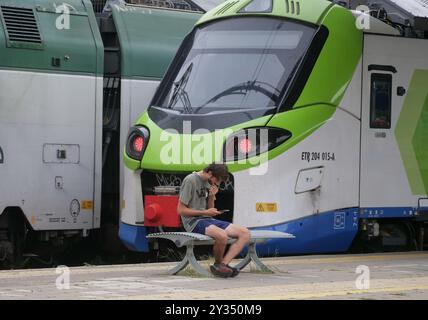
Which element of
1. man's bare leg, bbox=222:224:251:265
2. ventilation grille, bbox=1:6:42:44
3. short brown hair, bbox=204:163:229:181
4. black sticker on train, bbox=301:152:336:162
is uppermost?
ventilation grille, bbox=1:6:42:44

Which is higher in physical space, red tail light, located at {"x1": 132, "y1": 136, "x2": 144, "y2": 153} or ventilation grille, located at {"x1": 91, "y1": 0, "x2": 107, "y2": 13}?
ventilation grille, located at {"x1": 91, "y1": 0, "x2": 107, "y2": 13}

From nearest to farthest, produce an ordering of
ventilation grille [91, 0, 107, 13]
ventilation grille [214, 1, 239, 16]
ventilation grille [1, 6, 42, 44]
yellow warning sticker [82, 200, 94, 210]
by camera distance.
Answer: ventilation grille [214, 1, 239, 16] → ventilation grille [1, 6, 42, 44] → yellow warning sticker [82, 200, 94, 210] → ventilation grille [91, 0, 107, 13]

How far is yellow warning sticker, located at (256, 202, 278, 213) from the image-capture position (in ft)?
46.0

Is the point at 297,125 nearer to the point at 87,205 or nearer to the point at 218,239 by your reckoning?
the point at 218,239

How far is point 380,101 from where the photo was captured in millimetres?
15234

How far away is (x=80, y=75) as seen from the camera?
1609 centimetres

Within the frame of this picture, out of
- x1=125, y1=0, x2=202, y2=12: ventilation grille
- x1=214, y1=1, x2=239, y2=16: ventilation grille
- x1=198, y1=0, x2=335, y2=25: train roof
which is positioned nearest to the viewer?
x1=198, y1=0, x2=335, y2=25: train roof

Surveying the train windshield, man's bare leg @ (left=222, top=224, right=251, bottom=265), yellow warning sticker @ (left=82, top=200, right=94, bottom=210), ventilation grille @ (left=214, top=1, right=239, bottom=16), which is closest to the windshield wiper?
the train windshield

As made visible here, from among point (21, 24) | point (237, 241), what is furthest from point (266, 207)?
point (21, 24)

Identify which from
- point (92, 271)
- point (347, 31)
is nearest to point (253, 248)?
point (92, 271)

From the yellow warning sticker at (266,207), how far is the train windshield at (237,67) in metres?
1.19

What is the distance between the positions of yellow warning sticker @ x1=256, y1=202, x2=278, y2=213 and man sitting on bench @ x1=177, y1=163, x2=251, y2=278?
6.81 feet

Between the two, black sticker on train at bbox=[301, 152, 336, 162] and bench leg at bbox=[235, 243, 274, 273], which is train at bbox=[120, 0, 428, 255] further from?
bench leg at bbox=[235, 243, 274, 273]
